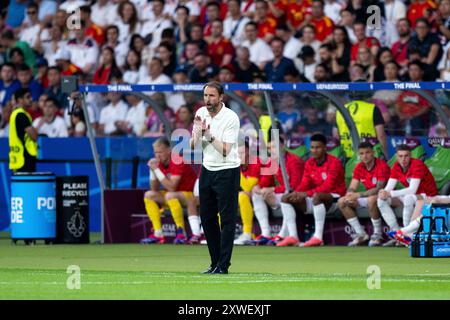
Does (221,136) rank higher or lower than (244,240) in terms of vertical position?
higher

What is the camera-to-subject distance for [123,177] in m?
26.0

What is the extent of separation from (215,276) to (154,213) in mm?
8666

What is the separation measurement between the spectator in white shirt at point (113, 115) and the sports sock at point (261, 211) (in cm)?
405

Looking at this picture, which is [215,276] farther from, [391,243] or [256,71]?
[256,71]

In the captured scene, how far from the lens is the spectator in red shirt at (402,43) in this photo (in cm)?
2553

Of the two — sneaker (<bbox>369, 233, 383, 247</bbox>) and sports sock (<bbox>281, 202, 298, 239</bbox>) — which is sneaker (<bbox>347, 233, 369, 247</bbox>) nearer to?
sneaker (<bbox>369, 233, 383, 247</bbox>)

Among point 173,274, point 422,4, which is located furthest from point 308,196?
point 173,274

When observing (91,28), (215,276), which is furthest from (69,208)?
(215,276)

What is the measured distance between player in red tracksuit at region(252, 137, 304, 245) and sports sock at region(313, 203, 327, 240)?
623 mm

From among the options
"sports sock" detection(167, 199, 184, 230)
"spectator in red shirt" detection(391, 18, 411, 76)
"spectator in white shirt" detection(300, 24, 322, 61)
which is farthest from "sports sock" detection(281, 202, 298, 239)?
"spectator in white shirt" detection(300, 24, 322, 61)

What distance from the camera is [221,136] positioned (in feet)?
52.5

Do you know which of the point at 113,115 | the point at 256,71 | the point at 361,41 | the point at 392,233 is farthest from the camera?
the point at 256,71

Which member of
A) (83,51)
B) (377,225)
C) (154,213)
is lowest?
(377,225)

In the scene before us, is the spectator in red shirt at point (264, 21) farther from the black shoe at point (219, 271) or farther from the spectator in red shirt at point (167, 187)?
the black shoe at point (219, 271)
